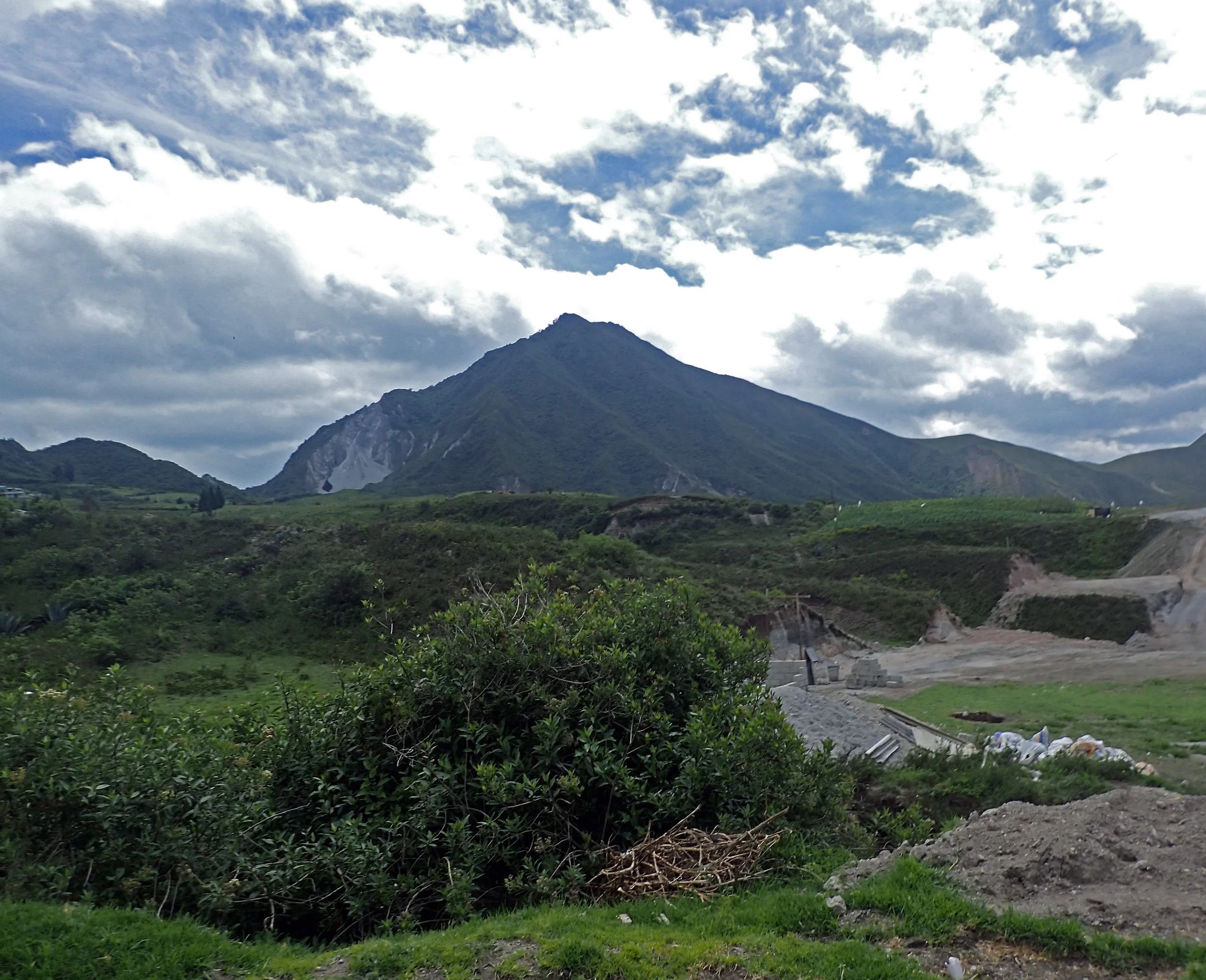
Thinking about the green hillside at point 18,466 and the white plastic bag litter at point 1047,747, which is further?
the green hillside at point 18,466

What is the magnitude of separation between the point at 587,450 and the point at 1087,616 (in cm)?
11524

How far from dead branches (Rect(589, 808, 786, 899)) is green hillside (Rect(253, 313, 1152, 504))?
109 metres

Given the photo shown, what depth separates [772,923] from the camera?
17.4 feet

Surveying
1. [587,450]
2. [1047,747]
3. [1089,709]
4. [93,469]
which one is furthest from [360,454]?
[1047,747]

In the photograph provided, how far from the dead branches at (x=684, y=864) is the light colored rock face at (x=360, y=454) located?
154m

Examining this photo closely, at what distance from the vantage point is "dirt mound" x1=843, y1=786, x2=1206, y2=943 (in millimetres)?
5207

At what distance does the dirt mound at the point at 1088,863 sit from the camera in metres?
A: 5.21

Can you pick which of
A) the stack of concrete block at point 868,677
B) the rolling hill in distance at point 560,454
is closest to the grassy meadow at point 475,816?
the stack of concrete block at point 868,677

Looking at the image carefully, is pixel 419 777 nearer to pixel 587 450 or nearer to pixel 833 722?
pixel 833 722

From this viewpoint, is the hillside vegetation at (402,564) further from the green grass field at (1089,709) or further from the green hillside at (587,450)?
the green hillside at (587,450)

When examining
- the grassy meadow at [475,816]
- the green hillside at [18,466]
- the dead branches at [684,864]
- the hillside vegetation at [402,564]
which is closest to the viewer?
the grassy meadow at [475,816]

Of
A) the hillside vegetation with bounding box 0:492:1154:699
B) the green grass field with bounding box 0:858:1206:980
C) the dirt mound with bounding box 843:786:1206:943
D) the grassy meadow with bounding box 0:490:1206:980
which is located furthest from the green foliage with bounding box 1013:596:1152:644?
the green grass field with bounding box 0:858:1206:980

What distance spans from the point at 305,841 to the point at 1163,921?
6479 millimetres

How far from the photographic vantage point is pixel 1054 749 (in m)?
13.2
